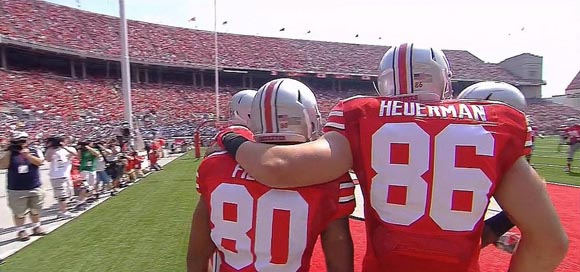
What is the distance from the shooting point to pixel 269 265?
153 centimetres

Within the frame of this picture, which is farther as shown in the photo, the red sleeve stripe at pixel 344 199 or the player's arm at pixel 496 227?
the player's arm at pixel 496 227

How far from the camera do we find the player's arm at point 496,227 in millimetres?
1788

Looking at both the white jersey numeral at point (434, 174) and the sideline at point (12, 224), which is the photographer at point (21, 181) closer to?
the sideline at point (12, 224)

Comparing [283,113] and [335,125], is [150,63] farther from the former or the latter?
[335,125]

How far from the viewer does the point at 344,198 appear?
1.52m

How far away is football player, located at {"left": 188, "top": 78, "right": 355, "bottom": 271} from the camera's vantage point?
149 centimetres

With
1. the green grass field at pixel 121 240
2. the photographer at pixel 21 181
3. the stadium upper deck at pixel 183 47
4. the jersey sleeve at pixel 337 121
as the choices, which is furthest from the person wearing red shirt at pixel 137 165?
the stadium upper deck at pixel 183 47

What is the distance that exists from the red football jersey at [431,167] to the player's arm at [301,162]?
0.05 meters

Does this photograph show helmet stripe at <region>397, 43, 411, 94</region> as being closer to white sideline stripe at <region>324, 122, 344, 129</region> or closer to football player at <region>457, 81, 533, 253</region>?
white sideline stripe at <region>324, 122, 344, 129</region>

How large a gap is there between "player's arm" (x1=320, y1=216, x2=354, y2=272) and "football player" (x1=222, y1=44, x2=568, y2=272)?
0.14 metres

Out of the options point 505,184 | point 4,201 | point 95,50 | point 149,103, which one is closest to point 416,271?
point 505,184

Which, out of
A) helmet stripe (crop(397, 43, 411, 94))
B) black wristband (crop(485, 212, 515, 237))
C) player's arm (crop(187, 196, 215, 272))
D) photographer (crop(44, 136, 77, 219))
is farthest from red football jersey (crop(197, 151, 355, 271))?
photographer (crop(44, 136, 77, 219))

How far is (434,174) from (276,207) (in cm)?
53

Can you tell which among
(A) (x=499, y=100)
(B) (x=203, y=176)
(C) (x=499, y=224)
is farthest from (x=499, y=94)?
(B) (x=203, y=176)
